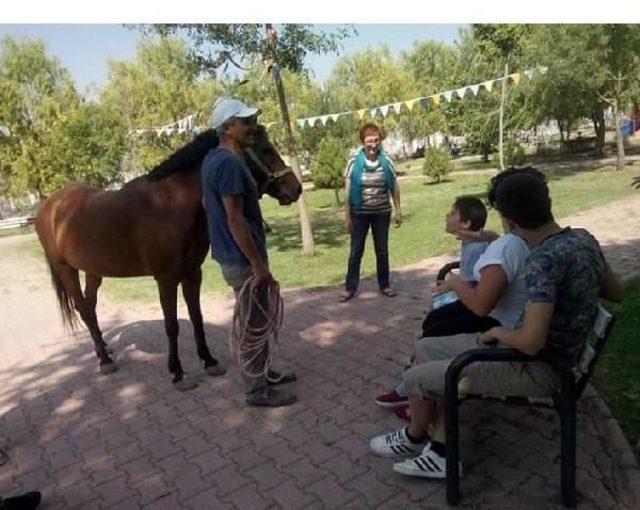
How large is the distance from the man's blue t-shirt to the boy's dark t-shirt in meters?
1.68

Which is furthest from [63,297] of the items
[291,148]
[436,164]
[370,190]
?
[436,164]

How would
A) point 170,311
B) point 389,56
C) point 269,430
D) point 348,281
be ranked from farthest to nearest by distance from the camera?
1. point 389,56
2. point 348,281
3. point 170,311
4. point 269,430

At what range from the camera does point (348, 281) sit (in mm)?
5664

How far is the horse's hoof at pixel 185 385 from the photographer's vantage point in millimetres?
3826

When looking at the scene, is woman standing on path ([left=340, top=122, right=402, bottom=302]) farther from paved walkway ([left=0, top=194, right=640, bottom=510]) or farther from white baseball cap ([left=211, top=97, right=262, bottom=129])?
white baseball cap ([left=211, top=97, right=262, bottom=129])

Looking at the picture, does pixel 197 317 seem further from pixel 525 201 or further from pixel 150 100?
pixel 150 100

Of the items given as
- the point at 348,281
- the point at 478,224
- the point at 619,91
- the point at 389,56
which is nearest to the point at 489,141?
the point at 619,91

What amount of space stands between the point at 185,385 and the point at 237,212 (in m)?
1.52

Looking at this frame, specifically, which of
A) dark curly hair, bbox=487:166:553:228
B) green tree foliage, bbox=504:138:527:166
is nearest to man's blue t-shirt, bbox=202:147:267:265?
dark curly hair, bbox=487:166:553:228

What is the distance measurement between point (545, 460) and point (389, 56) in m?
40.3

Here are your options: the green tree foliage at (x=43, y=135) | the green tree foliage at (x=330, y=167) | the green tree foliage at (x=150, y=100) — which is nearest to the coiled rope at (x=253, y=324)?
the green tree foliage at (x=43, y=135)

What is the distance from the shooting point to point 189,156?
145 inches

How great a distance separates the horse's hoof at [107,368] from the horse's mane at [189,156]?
1.65 meters

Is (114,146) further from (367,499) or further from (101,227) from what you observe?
(367,499)
